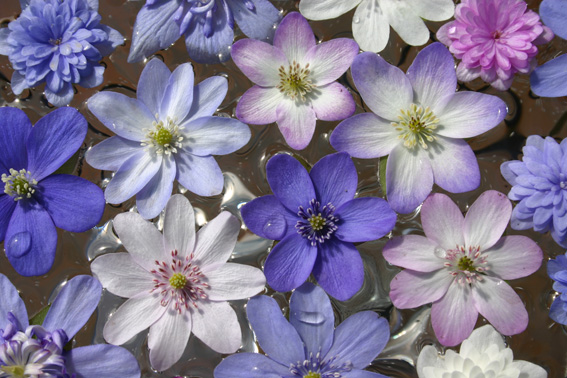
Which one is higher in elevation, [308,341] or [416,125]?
[416,125]

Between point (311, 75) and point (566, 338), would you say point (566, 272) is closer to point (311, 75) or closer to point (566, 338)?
point (566, 338)

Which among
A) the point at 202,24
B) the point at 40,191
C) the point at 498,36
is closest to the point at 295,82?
the point at 202,24

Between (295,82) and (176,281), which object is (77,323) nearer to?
(176,281)

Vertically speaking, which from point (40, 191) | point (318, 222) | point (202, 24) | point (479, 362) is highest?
point (202, 24)

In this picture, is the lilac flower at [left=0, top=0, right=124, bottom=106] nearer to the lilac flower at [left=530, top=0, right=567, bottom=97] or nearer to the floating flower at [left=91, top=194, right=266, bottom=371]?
the floating flower at [left=91, top=194, right=266, bottom=371]

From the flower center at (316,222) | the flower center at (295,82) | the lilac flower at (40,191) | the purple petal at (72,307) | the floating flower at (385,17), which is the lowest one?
the purple petal at (72,307)

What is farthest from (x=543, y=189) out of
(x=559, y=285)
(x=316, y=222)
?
(x=316, y=222)

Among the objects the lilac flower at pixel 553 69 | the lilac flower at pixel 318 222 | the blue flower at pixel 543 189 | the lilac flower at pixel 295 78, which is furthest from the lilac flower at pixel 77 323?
the lilac flower at pixel 553 69

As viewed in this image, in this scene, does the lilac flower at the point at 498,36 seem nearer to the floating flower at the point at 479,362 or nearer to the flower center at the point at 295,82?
the flower center at the point at 295,82
